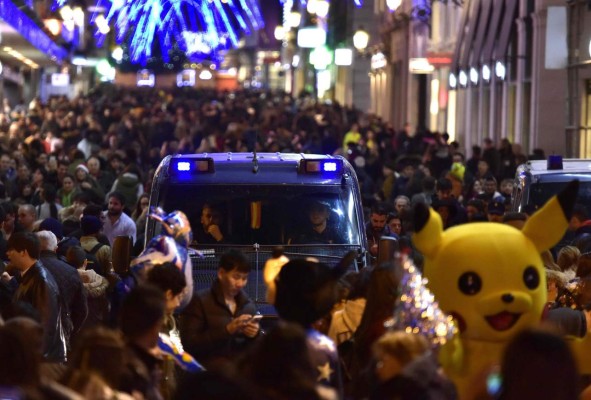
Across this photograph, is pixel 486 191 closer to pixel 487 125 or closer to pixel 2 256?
pixel 2 256

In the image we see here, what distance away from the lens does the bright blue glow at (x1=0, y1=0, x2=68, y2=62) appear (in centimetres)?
3787

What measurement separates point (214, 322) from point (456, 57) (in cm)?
3186

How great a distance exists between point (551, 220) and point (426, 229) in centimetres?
61

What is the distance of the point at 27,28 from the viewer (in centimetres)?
4975

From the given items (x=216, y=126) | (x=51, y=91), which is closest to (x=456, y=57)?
(x=216, y=126)

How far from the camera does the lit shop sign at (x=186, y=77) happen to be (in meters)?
127

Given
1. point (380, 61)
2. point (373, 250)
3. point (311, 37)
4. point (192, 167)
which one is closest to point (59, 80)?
point (311, 37)

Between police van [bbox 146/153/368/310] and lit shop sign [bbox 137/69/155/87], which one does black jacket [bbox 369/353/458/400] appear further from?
lit shop sign [bbox 137/69/155/87]

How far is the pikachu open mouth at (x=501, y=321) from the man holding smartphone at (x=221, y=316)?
1.54 metres

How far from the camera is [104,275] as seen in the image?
13188 mm

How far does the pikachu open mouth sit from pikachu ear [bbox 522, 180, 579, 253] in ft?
1.31

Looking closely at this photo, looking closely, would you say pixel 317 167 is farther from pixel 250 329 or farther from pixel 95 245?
pixel 250 329

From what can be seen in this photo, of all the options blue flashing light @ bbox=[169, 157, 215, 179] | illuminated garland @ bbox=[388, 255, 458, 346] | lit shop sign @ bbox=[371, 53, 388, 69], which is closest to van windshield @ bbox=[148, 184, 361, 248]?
blue flashing light @ bbox=[169, 157, 215, 179]

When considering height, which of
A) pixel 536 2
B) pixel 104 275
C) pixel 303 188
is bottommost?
pixel 104 275
